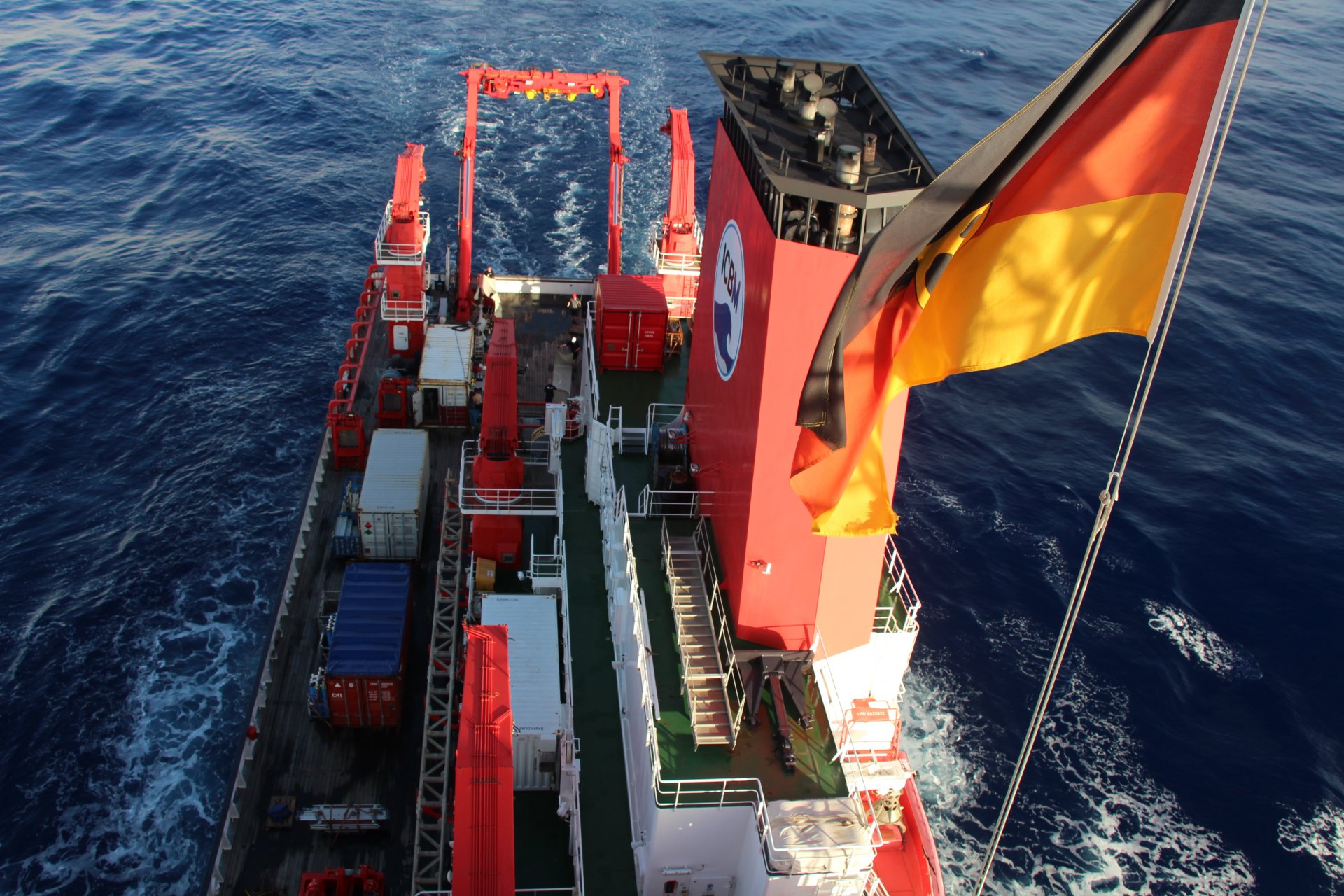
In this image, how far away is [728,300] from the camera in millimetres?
21953

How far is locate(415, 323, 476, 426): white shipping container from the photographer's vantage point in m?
41.8

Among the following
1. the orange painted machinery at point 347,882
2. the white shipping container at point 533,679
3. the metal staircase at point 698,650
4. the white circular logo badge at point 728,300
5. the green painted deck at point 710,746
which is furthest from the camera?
the orange painted machinery at point 347,882

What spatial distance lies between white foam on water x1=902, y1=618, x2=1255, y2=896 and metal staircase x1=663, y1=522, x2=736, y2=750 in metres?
13.6

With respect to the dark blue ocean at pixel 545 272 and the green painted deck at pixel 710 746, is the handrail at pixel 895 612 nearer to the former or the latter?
the green painted deck at pixel 710 746

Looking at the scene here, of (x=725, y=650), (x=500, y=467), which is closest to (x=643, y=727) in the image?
(x=725, y=650)

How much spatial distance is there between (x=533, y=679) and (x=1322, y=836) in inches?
968

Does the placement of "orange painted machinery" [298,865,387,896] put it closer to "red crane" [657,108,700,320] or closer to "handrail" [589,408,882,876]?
"handrail" [589,408,882,876]

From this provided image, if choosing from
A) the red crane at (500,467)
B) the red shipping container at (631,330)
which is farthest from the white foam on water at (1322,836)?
the red crane at (500,467)

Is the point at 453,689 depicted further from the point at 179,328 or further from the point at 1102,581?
the point at 179,328

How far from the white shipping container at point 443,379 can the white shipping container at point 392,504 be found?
14.2 feet

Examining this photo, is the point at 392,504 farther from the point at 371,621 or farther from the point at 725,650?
the point at 725,650

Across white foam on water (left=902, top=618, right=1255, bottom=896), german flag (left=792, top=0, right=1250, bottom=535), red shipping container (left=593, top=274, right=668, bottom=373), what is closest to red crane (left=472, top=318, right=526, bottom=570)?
red shipping container (left=593, top=274, right=668, bottom=373)

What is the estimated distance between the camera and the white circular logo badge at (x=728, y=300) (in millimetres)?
20781

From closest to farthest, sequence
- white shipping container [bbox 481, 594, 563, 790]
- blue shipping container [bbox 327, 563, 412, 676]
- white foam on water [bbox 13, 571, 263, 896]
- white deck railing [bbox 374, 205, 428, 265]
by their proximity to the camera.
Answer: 1. white shipping container [bbox 481, 594, 563, 790]
2. white foam on water [bbox 13, 571, 263, 896]
3. blue shipping container [bbox 327, 563, 412, 676]
4. white deck railing [bbox 374, 205, 428, 265]
